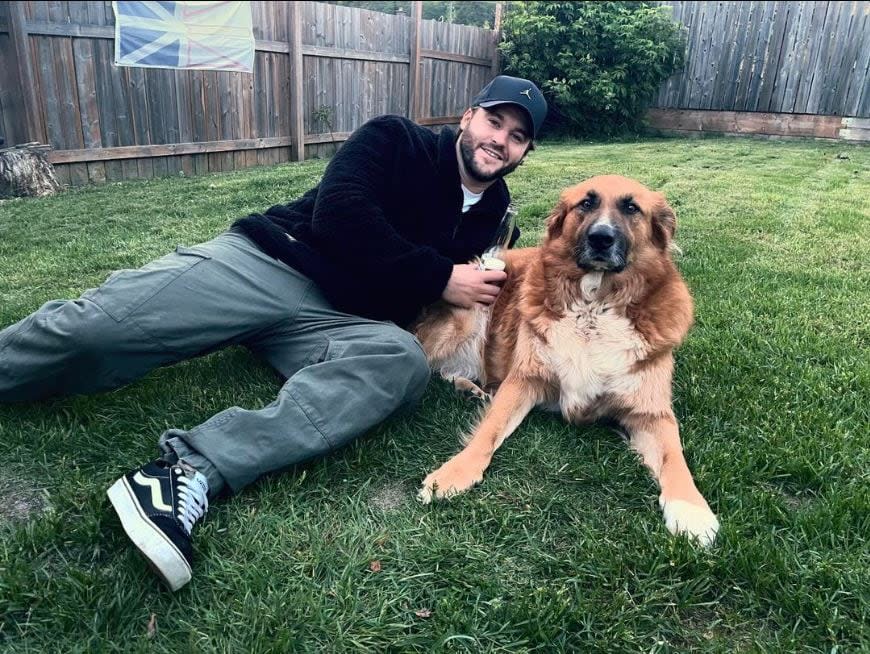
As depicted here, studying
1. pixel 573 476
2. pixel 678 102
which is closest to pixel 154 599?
pixel 573 476

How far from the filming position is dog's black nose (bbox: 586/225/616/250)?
102 inches

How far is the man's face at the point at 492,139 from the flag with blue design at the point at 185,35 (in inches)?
248

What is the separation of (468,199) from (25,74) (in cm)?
609

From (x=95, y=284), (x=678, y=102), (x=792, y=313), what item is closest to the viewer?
(x=792, y=313)

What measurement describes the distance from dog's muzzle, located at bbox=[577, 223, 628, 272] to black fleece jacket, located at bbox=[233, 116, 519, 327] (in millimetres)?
609

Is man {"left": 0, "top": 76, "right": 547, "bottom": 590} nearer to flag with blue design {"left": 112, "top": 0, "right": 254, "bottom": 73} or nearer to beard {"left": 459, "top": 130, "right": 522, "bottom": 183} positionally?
beard {"left": 459, "top": 130, "right": 522, "bottom": 183}

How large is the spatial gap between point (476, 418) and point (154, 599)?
1.42 meters

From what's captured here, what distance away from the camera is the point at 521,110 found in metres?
2.83

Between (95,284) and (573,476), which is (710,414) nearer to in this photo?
(573,476)

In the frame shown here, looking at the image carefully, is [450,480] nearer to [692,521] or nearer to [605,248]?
[692,521]

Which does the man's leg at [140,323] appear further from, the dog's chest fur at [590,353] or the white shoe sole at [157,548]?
the dog's chest fur at [590,353]

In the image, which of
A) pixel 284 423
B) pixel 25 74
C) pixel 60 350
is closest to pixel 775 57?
pixel 25 74

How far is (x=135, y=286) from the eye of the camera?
2.36 m

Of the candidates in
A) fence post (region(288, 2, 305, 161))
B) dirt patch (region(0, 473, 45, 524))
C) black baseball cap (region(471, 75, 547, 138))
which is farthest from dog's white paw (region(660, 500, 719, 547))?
fence post (region(288, 2, 305, 161))
